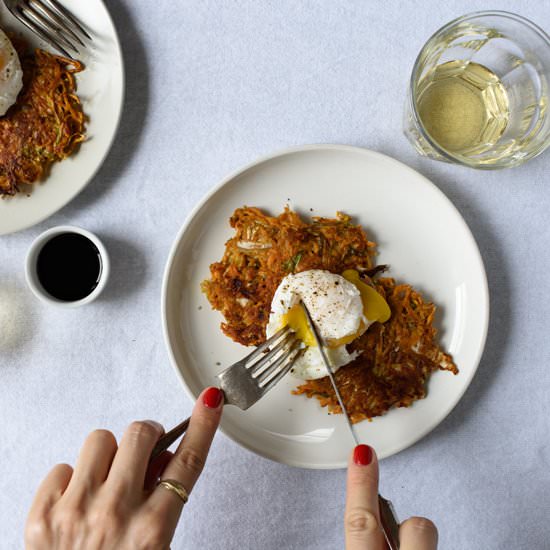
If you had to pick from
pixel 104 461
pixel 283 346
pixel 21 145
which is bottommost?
pixel 104 461

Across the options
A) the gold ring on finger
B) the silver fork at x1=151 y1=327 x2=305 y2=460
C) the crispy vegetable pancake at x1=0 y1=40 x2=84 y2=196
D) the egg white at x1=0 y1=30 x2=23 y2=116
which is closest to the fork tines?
the silver fork at x1=151 y1=327 x2=305 y2=460

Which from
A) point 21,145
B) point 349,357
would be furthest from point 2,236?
point 349,357

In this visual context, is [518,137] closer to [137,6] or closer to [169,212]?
[169,212]

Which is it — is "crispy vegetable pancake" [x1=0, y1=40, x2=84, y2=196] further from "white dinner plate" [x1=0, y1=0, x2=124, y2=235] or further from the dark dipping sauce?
the dark dipping sauce

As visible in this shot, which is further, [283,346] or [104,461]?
[283,346]

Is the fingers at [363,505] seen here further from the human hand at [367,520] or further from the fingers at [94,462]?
the fingers at [94,462]

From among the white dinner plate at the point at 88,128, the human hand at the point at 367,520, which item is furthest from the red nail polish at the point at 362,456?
the white dinner plate at the point at 88,128

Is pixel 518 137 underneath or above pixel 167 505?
above
